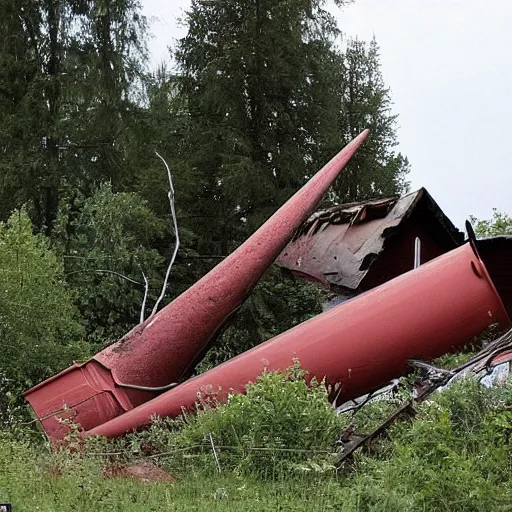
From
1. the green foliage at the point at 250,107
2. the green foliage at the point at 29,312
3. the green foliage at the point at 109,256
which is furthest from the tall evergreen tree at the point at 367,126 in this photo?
the green foliage at the point at 29,312

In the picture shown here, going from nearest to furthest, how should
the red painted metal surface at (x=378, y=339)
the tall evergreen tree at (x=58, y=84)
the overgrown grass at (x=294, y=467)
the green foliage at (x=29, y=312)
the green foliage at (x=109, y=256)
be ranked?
the overgrown grass at (x=294, y=467) < the red painted metal surface at (x=378, y=339) < the green foliage at (x=29, y=312) < the green foliage at (x=109, y=256) < the tall evergreen tree at (x=58, y=84)

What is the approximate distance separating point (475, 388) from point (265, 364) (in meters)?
2.19

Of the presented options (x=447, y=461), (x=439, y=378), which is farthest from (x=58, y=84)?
(x=447, y=461)

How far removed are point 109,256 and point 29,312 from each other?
15.2 feet

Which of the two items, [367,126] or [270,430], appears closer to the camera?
[270,430]

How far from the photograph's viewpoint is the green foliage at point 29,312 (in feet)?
32.9

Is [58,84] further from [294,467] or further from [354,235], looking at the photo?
[294,467]

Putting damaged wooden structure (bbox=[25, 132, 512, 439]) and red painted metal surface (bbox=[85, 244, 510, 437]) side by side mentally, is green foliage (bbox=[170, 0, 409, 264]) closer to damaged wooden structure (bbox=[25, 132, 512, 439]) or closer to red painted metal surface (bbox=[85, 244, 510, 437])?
damaged wooden structure (bbox=[25, 132, 512, 439])

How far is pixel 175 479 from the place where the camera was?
577 centimetres

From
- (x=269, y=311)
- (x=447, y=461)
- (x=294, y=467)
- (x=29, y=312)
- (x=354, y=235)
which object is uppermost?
(x=29, y=312)

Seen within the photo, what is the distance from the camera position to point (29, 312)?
33.4ft

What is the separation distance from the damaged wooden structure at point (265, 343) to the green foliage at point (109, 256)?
635cm

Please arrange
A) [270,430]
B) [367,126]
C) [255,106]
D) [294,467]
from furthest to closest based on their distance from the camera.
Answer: [367,126] < [255,106] < [270,430] < [294,467]

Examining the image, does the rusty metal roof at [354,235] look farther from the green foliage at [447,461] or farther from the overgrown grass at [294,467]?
the green foliage at [447,461]
